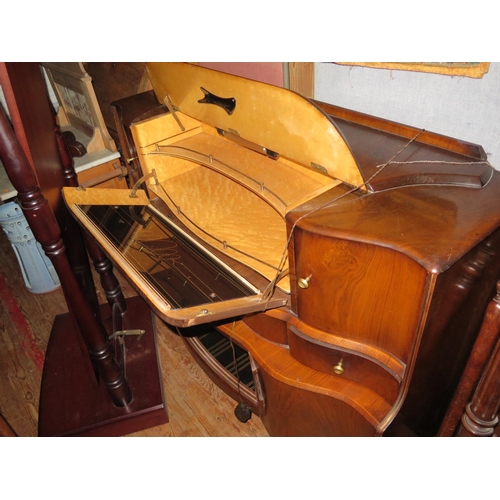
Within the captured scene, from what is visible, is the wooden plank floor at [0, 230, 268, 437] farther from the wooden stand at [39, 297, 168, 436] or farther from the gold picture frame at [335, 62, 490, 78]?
the gold picture frame at [335, 62, 490, 78]

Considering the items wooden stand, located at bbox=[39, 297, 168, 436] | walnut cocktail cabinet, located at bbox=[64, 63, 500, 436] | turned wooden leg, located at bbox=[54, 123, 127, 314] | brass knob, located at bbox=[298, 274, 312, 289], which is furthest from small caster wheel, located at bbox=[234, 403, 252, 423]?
turned wooden leg, located at bbox=[54, 123, 127, 314]

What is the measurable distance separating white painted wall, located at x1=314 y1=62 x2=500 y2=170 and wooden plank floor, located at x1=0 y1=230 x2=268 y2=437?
1.47m

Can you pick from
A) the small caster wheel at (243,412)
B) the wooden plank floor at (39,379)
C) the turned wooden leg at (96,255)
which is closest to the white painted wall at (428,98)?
the turned wooden leg at (96,255)

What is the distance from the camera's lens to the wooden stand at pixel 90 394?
1830mm

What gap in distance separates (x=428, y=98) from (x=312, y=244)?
71 cm

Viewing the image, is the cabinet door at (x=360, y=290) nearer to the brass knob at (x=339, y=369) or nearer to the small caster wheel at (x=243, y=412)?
the brass knob at (x=339, y=369)

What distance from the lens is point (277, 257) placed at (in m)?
1.37

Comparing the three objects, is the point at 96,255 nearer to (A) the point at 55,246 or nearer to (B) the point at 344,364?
(A) the point at 55,246

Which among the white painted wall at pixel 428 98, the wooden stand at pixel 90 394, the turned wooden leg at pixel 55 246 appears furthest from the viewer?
the wooden stand at pixel 90 394

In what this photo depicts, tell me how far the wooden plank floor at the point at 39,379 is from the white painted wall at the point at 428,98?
147 centimetres

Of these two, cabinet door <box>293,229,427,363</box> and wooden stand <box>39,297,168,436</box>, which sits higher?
cabinet door <box>293,229,427,363</box>

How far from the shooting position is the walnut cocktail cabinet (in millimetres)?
972

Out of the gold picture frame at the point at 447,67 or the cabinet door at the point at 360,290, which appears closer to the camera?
the cabinet door at the point at 360,290

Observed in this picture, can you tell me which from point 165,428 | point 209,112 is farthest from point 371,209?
point 165,428
